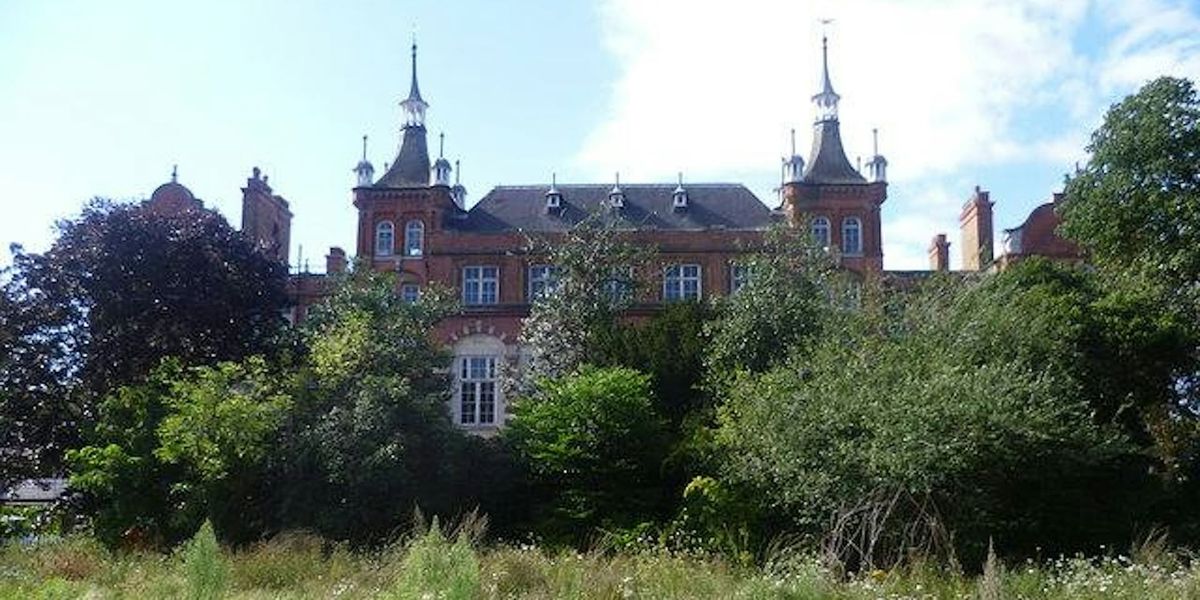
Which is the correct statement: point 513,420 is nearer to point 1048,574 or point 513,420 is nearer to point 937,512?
point 937,512

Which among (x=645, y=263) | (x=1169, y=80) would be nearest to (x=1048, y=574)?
(x=1169, y=80)

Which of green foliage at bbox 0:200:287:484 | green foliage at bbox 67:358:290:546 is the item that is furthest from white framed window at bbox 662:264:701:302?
green foliage at bbox 67:358:290:546

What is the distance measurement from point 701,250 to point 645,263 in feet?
30.5

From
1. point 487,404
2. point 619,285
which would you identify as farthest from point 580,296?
point 487,404

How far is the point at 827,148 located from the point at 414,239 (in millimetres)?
15952

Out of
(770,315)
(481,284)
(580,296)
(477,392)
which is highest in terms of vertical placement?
(481,284)

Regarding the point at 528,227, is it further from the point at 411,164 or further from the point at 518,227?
the point at 411,164

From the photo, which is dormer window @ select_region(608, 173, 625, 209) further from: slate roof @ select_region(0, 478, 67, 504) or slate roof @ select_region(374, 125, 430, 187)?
slate roof @ select_region(0, 478, 67, 504)

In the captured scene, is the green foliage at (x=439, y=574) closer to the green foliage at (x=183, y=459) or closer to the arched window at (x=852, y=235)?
the green foliage at (x=183, y=459)

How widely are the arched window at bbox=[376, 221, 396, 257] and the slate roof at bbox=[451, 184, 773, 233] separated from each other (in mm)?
2460

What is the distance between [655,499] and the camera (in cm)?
2269

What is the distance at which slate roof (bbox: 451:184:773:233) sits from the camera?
142ft

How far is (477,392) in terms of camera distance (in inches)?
1578

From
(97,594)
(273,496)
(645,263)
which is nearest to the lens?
(97,594)
